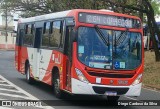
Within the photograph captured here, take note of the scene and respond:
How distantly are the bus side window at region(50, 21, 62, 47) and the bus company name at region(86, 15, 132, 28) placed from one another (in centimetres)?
164

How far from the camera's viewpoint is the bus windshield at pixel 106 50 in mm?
12273

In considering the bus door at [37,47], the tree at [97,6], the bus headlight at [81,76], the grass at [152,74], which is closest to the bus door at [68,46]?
the bus headlight at [81,76]

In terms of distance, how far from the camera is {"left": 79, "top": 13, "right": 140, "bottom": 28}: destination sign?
41.3 feet

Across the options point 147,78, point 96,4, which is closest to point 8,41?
point 96,4

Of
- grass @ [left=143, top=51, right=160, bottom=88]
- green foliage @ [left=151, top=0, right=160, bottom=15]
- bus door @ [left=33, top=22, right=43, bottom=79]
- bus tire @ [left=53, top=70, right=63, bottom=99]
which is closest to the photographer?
bus tire @ [left=53, top=70, right=63, bottom=99]

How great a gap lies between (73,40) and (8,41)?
71607 mm

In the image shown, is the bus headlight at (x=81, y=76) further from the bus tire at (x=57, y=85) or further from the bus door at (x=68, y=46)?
the bus tire at (x=57, y=85)

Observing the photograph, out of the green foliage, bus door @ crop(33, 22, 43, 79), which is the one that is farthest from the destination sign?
the green foliage

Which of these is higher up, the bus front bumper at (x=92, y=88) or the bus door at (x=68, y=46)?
the bus door at (x=68, y=46)

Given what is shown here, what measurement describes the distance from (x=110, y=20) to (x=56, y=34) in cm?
239

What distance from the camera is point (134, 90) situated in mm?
12578

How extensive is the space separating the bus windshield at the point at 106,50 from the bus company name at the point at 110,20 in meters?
0.25

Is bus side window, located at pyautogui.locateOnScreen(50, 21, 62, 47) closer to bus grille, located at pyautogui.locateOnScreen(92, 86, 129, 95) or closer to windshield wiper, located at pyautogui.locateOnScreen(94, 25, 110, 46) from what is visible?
windshield wiper, located at pyautogui.locateOnScreen(94, 25, 110, 46)

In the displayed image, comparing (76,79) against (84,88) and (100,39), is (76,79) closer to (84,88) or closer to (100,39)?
(84,88)
